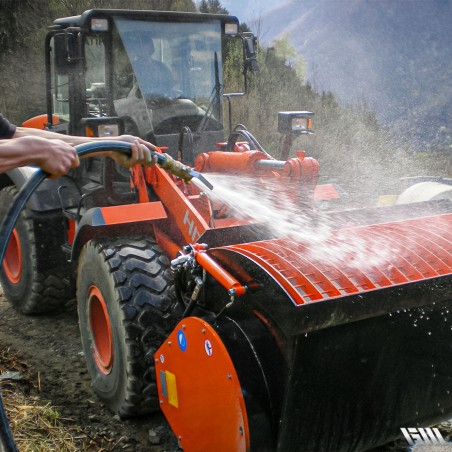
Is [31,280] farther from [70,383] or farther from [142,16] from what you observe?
[142,16]

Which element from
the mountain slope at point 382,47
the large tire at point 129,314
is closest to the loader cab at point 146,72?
the large tire at point 129,314

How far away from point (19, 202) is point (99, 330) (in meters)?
1.96

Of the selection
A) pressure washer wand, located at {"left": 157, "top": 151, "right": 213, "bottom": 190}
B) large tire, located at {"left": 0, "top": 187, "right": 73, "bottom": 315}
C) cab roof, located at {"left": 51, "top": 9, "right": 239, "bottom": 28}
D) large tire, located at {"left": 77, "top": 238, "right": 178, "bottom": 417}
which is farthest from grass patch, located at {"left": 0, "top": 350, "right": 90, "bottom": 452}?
cab roof, located at {"left": 51, "top": 9, "right": 239, "bottom": 28}

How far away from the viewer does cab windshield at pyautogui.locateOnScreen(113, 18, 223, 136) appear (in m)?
4.70

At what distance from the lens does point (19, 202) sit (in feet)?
7.32

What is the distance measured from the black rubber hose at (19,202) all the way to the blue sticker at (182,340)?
0.84 metres

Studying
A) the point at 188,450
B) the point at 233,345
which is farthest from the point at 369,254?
the point at 188,450

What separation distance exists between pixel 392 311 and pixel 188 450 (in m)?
1.08

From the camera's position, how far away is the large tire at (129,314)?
11.4ft

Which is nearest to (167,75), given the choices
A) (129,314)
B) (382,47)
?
(129,314)

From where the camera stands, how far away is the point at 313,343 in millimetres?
2641

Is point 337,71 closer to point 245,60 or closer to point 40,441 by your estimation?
point 245,60

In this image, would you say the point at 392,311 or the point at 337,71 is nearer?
the point at 392,311

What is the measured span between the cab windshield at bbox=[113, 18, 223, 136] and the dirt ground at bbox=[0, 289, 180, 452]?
5.43 feet
